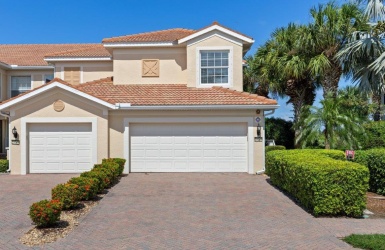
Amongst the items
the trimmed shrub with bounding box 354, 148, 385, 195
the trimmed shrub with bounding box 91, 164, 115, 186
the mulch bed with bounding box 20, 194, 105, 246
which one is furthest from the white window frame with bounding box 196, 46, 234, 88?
the mulch bed with bounding box 20, 194, 105, 246

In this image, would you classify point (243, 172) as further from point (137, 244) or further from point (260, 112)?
point (137, 244)

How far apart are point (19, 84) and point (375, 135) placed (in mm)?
23212

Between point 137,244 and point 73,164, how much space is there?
9.53m

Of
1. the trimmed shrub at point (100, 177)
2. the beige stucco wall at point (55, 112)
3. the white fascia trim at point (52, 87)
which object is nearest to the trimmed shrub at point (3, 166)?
the beige stucco wall at point (55, 112)

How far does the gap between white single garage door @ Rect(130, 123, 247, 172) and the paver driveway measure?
339cm

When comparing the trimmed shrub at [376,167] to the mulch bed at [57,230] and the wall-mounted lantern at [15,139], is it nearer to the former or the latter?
the mulch bed at [57,230]

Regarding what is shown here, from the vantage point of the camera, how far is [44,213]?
253 inches

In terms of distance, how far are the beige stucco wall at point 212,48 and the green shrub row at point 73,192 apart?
5932mm

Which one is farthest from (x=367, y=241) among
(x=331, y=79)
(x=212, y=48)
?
(x=331, y=79)

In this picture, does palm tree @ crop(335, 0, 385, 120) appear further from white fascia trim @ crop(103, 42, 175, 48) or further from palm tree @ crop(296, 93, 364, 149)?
white fascia trim @ crop(103, 42, 175, 48)

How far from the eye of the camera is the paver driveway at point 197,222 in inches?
232

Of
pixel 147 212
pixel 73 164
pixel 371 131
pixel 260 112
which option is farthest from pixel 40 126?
pixel 371 131

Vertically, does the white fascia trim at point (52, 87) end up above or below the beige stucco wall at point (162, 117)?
above

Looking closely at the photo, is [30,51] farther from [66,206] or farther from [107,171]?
[66,206]
